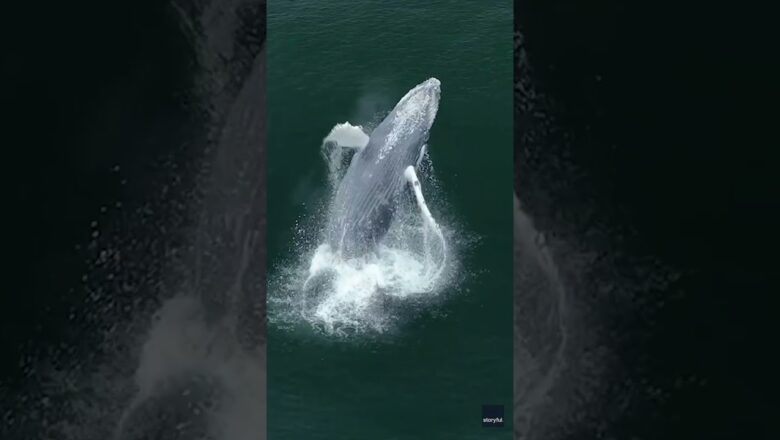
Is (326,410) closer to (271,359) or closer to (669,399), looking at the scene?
(271,359)

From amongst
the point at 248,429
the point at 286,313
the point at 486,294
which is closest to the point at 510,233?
the point at 486,294

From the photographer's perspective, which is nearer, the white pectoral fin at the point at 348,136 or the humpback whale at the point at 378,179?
the white pectoral fin at the point at 348,136

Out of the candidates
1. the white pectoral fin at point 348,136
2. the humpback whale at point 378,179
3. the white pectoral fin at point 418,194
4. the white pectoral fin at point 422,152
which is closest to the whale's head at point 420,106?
the humpback whale at point 378,179

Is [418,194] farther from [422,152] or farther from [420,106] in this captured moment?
[420,106]

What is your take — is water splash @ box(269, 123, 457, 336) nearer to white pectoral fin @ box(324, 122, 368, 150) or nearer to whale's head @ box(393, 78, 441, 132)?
white pectoral fin @ box(324, 122, 368, 150)

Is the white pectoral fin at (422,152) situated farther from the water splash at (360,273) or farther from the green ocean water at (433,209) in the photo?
the green ocean water at (433,209)

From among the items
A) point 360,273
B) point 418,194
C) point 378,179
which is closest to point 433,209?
point 418,194
